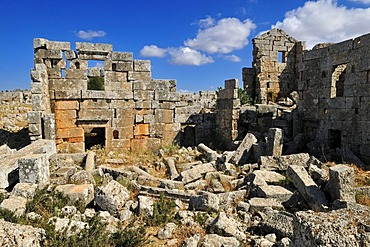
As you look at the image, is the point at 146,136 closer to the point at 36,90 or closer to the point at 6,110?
the point at 36,90

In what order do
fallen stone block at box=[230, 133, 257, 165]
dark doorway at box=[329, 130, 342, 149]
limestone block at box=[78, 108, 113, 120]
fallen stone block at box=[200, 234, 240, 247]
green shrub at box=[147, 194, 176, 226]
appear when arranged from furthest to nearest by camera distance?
1. limestone block at box=[78, 108, 113, 120]
2. dark doorway at box=[329, 130, 342, 149]
3. fallen stone block at box=[230, 133, 257, 165]
4. green shrub at box=[147, 194, 176, 226]
5. fallen stone block at box=[200, 234, 240, 247]

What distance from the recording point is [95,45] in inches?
422

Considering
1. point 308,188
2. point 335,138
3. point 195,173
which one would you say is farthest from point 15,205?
point 335,138

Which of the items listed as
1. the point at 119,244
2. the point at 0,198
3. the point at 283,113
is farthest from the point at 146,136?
the point at 119,244

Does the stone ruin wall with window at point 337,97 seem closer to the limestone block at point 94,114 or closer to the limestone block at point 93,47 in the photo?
the limestone block at point 94,114

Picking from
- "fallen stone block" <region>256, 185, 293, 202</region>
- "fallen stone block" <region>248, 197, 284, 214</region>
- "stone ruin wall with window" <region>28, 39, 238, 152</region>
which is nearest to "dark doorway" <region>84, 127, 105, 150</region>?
"stone ruin wall with window" <region>28, 39, 238, 152</region>

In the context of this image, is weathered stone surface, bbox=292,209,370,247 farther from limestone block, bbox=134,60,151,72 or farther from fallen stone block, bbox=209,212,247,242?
limestone block, bbox=134,60,151,72

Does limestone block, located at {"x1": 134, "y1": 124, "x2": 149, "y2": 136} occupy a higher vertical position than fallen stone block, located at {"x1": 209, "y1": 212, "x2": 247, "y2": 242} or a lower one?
higher

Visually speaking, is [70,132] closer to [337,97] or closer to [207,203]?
[207,203]

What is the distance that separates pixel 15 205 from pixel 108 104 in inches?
254

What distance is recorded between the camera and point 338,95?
33.0ft

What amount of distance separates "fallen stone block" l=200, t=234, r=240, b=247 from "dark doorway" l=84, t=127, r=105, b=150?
26.9 ft

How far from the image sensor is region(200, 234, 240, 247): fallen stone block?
4285 mm

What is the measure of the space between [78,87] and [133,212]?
21.8ft
